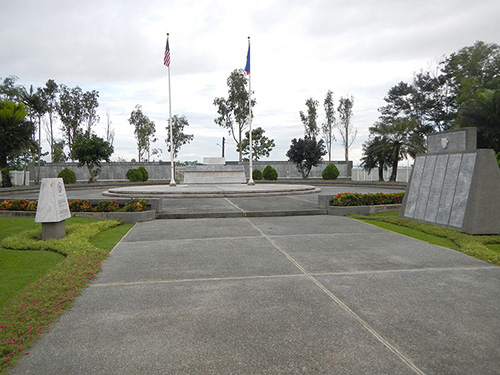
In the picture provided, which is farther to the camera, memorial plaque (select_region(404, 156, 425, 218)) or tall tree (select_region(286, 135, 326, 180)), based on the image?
tall tree (select_region(286, 135, 326, 180))

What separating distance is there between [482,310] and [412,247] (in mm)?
3142

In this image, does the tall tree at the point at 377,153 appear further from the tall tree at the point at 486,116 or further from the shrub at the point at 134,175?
the shrub at the point at 134,175

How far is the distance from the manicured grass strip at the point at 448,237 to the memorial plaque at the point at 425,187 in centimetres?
33

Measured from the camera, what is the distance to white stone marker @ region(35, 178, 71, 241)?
747 cm

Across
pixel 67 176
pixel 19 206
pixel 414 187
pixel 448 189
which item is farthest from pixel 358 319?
pixel 67 176

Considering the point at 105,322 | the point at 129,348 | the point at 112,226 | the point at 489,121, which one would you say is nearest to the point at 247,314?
the point at 129,348

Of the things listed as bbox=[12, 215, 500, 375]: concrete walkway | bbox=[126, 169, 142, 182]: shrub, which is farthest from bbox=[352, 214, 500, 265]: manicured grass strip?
bbox=[126, 169, 142, 182]: shrub

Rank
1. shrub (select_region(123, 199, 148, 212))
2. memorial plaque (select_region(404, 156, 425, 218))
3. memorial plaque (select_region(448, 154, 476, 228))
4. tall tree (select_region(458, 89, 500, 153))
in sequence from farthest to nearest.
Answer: tall tree (select_region(458, 89, 500, 153))
shrub (select_region(123, 199, 148, 212))
memorial plaque (select_region(404, 156, 425, 218))
memorial plaque (select_region(448, 154, 476, 228))

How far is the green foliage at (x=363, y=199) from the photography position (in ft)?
39.6

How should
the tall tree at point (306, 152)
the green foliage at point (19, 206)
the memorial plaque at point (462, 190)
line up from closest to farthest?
the memorial plaque at point (462, 190) < the green foliage at point (19, 206) < the tall tree at point (306, 152)

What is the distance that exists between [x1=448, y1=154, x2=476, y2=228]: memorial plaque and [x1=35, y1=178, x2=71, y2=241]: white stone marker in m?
9.40

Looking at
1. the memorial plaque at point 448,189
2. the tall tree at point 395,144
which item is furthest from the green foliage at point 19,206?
the tall tree at point 395,144

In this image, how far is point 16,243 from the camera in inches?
275

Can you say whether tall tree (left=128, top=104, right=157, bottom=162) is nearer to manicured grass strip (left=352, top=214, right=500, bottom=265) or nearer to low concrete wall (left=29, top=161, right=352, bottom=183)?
low concrete wall (left=29, top=161, right=352, bottom=183)
